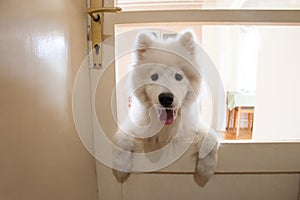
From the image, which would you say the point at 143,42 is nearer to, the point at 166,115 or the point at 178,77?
the point at 178,77

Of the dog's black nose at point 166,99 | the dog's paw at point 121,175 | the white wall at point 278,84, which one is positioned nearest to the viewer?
the dog's black nose at point 166,99

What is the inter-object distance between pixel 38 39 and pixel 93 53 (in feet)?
1.32

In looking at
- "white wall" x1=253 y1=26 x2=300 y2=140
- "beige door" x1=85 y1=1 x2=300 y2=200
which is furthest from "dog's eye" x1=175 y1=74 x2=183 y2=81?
"white wall" x1=253 y1=26 x2=300 y2=140

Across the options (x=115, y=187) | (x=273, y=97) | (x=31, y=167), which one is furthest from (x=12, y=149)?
(x=273, y=97)

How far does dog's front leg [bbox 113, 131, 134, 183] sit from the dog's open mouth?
0.17m

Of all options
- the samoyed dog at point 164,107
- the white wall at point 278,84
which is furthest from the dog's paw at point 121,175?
the white wall at point 278,84

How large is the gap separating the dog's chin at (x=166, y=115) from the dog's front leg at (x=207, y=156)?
0.18 m

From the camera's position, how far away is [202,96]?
1032mm

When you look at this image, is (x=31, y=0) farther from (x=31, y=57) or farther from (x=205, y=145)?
(x=205, y=145)

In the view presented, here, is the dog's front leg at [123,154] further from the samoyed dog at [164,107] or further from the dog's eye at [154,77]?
the dog's eye at [154,77]

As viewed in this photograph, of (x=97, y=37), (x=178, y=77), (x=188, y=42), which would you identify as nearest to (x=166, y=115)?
(x=178, y=77)

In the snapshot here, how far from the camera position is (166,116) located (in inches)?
36.0

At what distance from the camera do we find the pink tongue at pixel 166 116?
2.99 feet

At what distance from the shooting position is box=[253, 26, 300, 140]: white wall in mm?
1552
